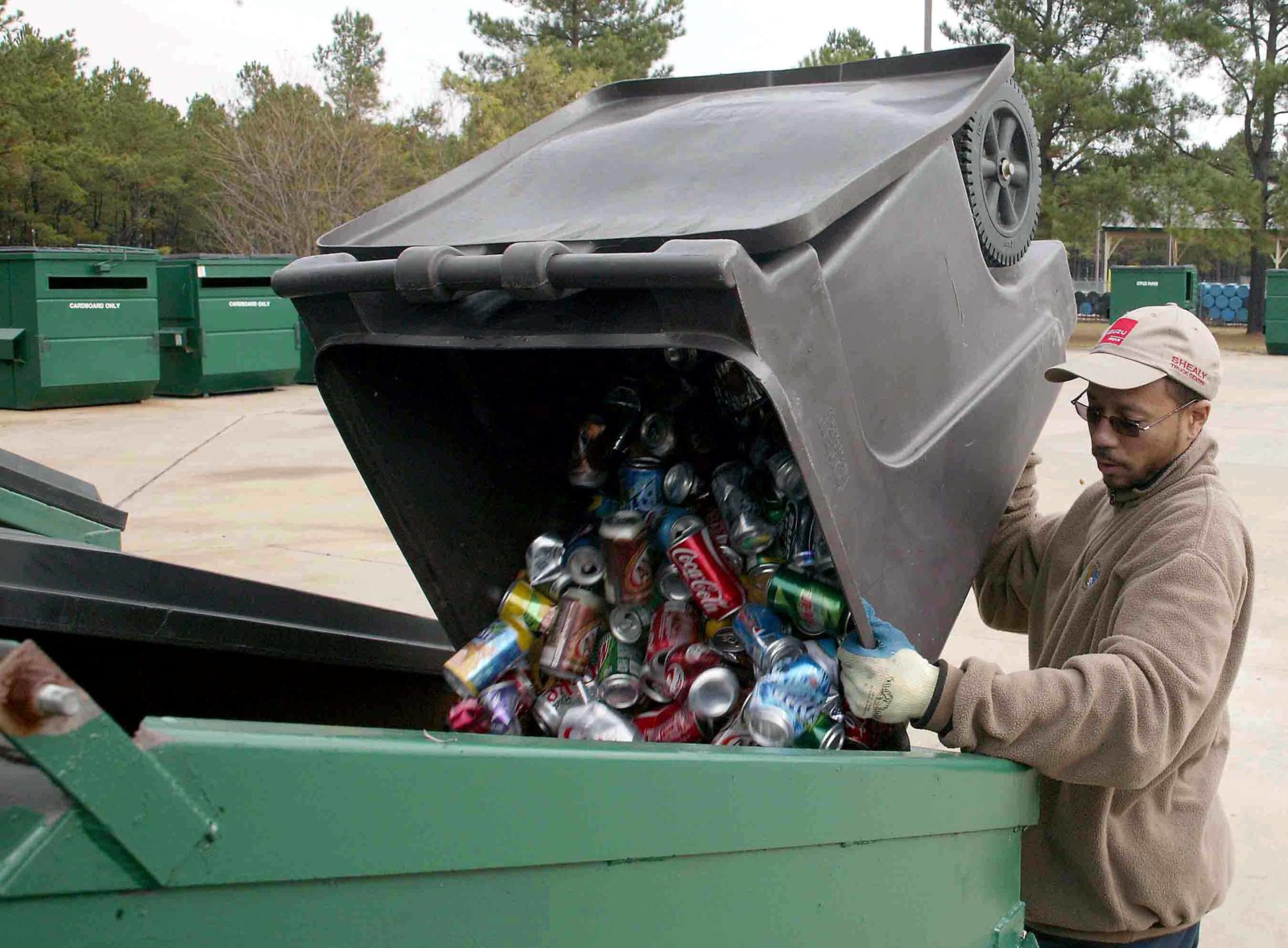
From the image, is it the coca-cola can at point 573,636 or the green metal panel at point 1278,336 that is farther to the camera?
the green metal panel at point 1278,336

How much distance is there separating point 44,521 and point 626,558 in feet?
4.23

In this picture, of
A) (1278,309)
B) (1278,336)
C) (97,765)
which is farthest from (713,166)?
(1278,336)

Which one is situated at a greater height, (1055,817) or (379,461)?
(379,461)

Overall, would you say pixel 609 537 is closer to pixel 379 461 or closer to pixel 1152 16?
pixel 379 461

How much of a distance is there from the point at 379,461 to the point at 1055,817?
1212 mm

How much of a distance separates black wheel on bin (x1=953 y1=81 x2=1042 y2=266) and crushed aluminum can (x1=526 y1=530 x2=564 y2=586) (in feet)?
3.02

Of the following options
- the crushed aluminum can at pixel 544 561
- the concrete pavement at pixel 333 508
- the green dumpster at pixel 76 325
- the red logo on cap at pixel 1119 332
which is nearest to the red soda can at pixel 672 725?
the crushed aluminum can at pixel 544 561

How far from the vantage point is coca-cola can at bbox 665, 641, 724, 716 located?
6.62 feet

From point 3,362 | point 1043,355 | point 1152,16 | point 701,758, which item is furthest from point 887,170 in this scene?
point 1152,16

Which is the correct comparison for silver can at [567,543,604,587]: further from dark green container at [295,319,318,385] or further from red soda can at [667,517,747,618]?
dark green container at [295,319,318,385]

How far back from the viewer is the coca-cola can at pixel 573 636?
2.15m

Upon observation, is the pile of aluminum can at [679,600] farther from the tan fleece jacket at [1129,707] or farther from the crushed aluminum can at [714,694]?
the tan fleece jacket at [1129,707]

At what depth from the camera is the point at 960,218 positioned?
211 centimetres

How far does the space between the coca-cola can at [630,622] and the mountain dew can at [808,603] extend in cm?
30
